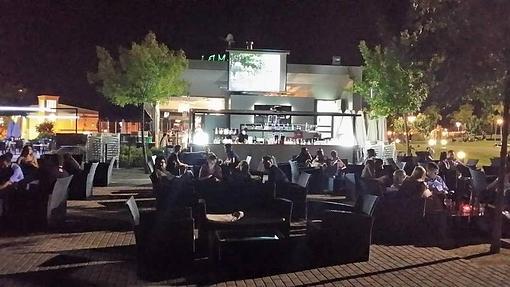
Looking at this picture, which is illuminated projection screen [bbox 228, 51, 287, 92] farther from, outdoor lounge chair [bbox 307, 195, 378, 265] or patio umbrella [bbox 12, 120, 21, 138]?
outdoor lounge chair [bbox 307, 195, 378, 265]

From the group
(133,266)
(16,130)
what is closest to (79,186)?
(133,266)

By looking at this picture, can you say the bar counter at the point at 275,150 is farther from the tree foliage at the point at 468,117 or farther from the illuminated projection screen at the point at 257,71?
the illuminated projection screen at the point at 257,71

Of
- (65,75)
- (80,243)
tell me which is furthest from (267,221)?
(65,75)

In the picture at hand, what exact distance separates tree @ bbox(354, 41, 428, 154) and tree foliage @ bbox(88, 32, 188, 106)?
775 cm

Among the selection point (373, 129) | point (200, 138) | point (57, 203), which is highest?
point (373, 129)

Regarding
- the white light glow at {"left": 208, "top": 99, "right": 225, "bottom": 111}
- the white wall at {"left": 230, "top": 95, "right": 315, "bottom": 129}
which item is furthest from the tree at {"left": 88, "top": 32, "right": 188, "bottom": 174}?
the white light glow at {"left": 208, "top": 99, "right": 225, "bottom": 111}

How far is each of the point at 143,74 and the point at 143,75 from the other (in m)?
0.05

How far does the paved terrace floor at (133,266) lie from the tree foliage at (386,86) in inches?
598

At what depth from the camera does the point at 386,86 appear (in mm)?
24375

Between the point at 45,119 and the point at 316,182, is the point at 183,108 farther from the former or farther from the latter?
the point at 316,182

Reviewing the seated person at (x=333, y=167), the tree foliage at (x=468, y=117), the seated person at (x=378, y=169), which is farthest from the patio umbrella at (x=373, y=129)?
the seated person at (x=378, y=169)

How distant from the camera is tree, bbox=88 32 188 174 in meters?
23.7

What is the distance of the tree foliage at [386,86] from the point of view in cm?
A: 2386

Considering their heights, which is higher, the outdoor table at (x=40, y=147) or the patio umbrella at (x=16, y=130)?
the patio umbrella at (x=16, y=130)
